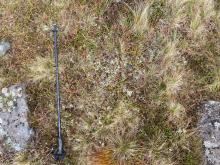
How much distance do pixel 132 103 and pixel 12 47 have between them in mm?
2141

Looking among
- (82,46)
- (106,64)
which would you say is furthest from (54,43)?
(106,64)

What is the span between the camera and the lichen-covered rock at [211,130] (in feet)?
22.3

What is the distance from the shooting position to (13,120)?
6.82 m

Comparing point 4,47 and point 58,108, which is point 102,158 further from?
point 4,47

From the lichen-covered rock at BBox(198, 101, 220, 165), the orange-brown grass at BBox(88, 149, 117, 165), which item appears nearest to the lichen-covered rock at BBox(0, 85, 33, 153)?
the orange-brown grass at BBox(88, 149, 117, 165)

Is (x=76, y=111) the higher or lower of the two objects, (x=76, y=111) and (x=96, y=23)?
the lower

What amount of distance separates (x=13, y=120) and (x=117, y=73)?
70.7 inches

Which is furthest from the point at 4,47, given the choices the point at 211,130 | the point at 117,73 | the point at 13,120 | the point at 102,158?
the point at 211,130

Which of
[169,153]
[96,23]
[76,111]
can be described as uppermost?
[96,23]

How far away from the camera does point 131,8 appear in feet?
23.6

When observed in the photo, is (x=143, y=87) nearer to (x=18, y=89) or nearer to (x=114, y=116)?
(x=114, y=116)

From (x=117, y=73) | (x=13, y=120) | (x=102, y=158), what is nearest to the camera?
(x=102, y=158)

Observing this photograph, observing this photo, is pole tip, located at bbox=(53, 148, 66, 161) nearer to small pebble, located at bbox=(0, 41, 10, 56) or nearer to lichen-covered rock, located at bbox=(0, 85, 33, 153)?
lichen-covered rock, located at bbox=(0, 85, 33, 153)

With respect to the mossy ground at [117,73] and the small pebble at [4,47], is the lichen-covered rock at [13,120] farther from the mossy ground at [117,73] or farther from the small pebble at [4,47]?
the small pebble at [4,47]
